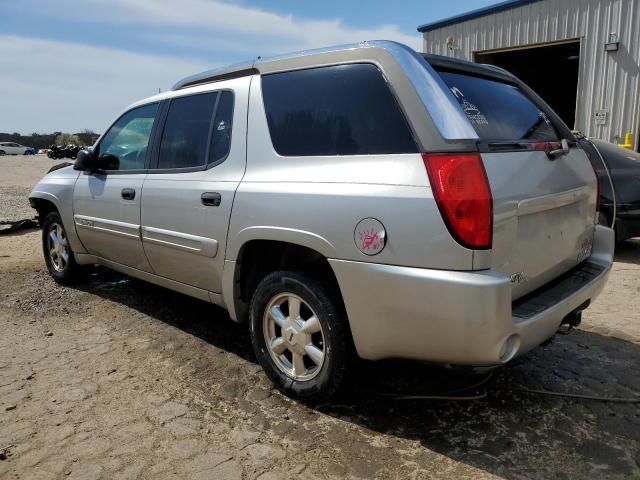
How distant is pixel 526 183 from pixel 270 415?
1779 mm

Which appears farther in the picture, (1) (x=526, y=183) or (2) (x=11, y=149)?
(2) (x=11, y=149)

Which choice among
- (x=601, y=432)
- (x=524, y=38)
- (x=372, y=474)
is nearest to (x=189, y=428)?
(x=372, y=474)

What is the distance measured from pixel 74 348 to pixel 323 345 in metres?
2.11

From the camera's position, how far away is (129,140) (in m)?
4.45

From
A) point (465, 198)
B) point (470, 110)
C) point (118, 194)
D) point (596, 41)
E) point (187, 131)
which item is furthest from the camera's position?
point (596, 41)

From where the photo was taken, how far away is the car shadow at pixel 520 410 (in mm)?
2504

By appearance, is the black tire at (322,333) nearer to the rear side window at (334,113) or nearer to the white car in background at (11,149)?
the rear side window at (334,113)

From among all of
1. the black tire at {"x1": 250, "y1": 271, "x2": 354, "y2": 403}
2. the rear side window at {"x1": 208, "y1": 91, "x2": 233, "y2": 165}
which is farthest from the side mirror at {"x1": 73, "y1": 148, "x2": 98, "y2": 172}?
the black tire at {"x1": 250, "y1": 271, "x2": 354, "y2": 403}

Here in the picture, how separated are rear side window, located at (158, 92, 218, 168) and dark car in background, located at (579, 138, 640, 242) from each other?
459 centimetres

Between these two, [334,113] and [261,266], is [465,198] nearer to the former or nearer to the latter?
[334,113]

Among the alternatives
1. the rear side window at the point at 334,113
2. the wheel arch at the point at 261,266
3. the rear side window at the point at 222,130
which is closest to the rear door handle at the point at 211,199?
the rear side window at the point at 222,130

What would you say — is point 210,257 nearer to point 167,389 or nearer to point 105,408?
point 167,389

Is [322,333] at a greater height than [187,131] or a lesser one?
lesser

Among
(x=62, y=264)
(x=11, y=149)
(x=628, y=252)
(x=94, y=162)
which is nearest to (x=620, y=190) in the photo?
(x=628, y=252)
